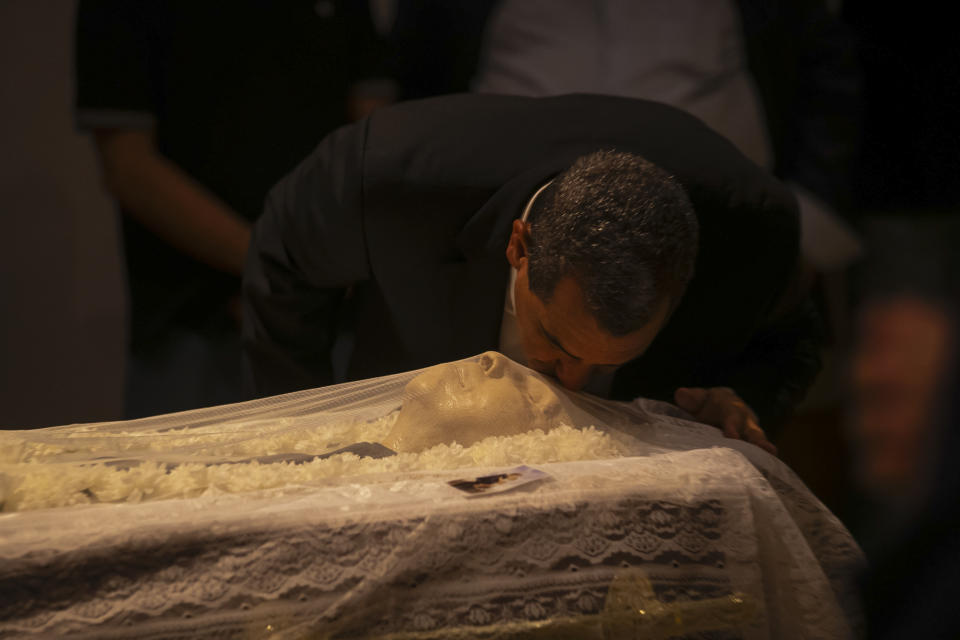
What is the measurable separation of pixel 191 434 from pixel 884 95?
105 cm

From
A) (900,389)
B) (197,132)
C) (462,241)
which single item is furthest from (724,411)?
(197,132)

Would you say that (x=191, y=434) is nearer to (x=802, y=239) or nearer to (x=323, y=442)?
(x=323, y=442)

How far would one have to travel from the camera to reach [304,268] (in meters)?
1.39

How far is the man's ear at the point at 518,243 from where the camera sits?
3.86 ft

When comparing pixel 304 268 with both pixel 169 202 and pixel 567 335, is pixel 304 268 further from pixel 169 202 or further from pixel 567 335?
pixel 567 335

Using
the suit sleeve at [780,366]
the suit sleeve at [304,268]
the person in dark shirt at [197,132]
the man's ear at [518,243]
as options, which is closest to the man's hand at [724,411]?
the suit sleeve at [780,366]

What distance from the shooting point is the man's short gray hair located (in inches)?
41.5

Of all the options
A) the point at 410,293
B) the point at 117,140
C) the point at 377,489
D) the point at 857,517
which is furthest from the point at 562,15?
the point at 857,517

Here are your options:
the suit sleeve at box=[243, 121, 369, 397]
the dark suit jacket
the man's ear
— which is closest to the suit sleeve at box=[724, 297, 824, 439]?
the dark suit jacket

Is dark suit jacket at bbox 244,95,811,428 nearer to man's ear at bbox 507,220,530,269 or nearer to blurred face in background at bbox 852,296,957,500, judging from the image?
man's ear at bbox 507,220,530,269

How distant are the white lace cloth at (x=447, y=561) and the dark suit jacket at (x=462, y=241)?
1.09 feet

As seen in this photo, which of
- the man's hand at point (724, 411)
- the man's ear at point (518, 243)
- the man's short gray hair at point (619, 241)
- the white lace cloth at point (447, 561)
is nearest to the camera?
the white lace cloth at point (447, 561)

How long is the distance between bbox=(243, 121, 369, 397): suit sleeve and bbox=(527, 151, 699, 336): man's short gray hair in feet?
1.22

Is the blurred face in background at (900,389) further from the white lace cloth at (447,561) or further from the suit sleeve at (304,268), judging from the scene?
the suit sleeve at (304,268)
